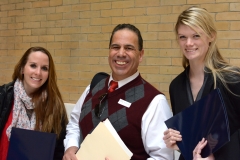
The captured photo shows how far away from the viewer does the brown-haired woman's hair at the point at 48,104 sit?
7.10 feet

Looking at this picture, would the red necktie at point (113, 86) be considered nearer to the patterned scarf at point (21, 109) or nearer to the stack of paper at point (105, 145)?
the stack of paper at point (105, 145)

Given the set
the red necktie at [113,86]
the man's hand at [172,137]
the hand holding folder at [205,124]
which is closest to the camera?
the hand holding folder at [205,124]

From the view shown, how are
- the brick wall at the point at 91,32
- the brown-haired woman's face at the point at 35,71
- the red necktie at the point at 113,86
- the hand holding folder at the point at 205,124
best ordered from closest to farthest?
the hand holding folder at the point at 205,124 → the red necktie at the point at 113,86 → the brown-haired woman's face at the point at 35,71 → the brick wall at the point at 91,32

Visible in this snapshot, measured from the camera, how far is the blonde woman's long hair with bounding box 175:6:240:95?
59.7 inches

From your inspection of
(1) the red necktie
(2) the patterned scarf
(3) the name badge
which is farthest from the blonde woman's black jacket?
(2) the patterned scarf

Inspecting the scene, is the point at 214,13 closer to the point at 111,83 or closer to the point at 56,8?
the point at 111,83

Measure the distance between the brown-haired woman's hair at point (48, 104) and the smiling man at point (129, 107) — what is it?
209mm

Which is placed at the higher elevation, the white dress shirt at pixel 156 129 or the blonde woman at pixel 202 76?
the blonde woman at pixel 202 76

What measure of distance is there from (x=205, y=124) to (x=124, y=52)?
0.70 metres

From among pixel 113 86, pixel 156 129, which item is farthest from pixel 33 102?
pixel 156 129

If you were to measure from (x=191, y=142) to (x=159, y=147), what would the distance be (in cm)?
27

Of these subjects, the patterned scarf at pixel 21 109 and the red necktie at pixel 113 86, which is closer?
the red necktie at pixel 113 86

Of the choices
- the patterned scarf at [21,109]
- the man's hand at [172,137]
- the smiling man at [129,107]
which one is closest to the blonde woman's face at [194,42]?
the smiling man at [129,107]

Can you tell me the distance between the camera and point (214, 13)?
3.03 m
